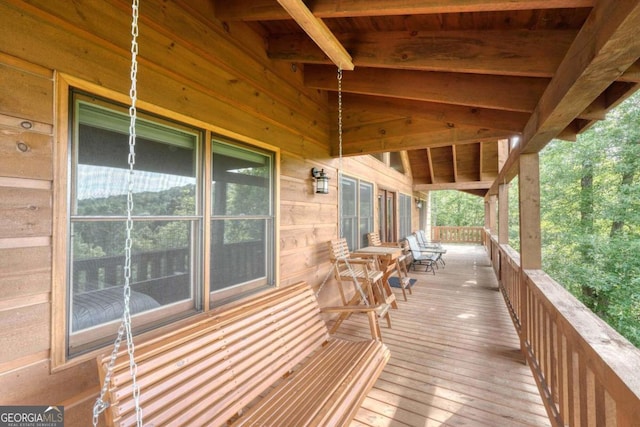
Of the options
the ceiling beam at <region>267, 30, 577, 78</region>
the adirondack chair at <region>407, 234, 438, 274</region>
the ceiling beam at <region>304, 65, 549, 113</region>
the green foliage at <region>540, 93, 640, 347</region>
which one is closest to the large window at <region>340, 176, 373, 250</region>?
the ceiling beam at <region>304, 65, 549, 113</region>

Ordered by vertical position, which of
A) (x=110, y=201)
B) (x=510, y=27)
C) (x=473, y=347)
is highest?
(x=510, y=27)

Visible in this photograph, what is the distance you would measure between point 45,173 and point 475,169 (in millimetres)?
9874

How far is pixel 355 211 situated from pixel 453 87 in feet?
9.15

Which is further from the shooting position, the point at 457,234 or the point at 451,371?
the point at 457,234

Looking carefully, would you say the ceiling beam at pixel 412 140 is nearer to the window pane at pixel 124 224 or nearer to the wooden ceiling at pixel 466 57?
the wooden ceiling at pixel 466 57

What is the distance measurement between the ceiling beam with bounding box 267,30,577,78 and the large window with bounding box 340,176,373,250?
2225 mm

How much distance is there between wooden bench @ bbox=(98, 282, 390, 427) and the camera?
117 cm

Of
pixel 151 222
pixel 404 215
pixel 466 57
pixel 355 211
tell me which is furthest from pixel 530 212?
pixel 404 215

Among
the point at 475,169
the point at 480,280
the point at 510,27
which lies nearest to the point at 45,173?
the point at 510,27

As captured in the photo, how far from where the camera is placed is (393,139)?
3531 millimetres

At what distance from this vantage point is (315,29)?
5.43ft

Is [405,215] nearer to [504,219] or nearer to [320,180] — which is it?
[504,219]

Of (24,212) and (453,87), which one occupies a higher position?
(453,87)

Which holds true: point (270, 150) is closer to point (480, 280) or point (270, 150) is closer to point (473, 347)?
point (473, 347)
